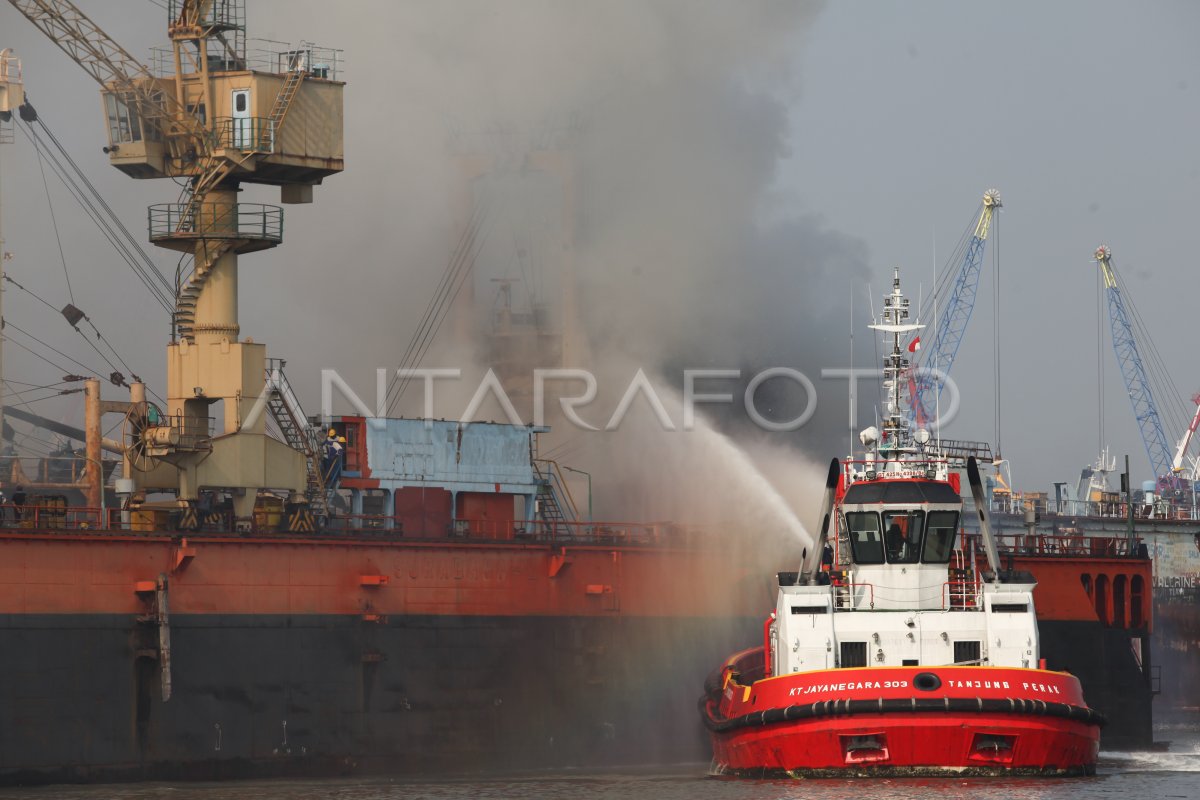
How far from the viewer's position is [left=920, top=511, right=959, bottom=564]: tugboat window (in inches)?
1889

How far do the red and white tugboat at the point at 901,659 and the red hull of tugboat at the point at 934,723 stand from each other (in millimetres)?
A: 32

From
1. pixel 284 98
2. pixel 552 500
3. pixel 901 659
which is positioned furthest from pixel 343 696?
pixel 284 98

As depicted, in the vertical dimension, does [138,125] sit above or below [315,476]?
above

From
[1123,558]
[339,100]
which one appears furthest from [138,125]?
[1123,558]

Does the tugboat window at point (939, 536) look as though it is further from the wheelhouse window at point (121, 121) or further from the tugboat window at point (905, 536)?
the wheelhouse window at point (121, 121)

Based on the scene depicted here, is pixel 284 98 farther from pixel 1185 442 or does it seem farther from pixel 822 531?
pixel 1185 442

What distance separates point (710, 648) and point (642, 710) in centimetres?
343

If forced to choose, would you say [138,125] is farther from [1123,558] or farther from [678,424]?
[1123,558]

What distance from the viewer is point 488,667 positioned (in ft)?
193

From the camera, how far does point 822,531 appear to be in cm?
4947

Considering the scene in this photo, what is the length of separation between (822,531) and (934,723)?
7.07 m

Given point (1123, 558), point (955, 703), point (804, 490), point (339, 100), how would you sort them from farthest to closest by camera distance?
point (804, 490), point (1123, 558), point (339, 100), point (955, 703)

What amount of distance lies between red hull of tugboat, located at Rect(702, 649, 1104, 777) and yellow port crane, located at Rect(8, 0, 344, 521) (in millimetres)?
20996

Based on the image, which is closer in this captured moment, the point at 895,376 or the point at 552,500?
the point at 895,376
